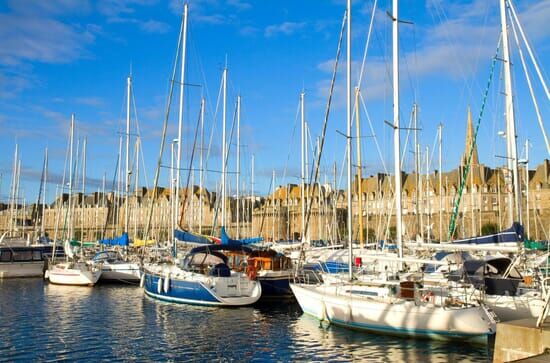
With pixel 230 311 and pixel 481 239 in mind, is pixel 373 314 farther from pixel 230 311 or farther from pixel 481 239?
pixel 230 311

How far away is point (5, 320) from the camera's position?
25.8 metres

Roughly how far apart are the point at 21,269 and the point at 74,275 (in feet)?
35.6

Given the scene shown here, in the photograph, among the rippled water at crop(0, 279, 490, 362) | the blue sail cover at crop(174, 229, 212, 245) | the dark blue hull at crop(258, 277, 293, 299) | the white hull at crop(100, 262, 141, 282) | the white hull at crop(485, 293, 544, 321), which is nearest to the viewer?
the rippled water at crop(0, 279, 490, 362)

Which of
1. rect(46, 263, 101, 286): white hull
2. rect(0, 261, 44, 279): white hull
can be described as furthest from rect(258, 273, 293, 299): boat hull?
rect(0, 261, 44, 279): white hull

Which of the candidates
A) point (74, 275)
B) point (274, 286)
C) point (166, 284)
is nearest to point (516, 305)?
point (274, 286)

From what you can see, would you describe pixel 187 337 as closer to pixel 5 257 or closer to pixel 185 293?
pixel 185 293

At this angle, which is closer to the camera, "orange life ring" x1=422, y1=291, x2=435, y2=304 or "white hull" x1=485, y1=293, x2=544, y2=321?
"orange life ring" x1=422, y1=291, x2=435, y2=304

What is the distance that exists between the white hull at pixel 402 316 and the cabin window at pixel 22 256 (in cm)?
3656

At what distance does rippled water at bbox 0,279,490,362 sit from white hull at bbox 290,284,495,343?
392 mm

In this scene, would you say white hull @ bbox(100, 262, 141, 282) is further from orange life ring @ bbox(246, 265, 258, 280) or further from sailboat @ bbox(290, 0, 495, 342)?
sailboat @ bbox(290, 0, 495, 342)

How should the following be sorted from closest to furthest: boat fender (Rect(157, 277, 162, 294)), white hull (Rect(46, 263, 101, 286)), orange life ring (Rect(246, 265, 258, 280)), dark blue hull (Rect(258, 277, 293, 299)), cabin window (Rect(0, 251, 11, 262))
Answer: orange life ring (Rect(246, 265, 258, 280)), boat fender (Rect(157, 277, 162, 294)), dark blue hull (Rect(258, 277, 293, 299)), white hull (Rect(46, 263, 101, 286)), cabin window (Rect(0, 251, 11, 262))

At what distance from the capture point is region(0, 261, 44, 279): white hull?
49.3 metres

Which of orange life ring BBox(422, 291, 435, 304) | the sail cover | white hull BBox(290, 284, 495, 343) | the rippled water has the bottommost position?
the rippled water

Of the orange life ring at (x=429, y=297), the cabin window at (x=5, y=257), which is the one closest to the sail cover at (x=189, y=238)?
the orange life ring at (x=429, y=297)
